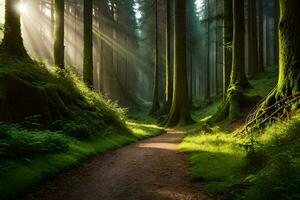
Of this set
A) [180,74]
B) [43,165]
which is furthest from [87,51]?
[43,165]

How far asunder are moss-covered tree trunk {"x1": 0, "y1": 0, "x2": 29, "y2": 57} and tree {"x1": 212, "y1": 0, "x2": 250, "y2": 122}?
9.46 meters

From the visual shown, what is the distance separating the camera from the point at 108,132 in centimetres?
1584

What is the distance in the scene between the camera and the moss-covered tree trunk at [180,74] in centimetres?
2455

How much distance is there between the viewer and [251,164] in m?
8.34

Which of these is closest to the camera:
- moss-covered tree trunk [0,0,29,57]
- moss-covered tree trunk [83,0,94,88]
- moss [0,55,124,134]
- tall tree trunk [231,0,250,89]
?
moss [0,55,124,134]

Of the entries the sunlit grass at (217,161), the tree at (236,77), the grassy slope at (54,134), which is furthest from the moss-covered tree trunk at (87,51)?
the sunlit grass at (217,161)

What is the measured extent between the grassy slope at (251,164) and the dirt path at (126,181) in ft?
1.65

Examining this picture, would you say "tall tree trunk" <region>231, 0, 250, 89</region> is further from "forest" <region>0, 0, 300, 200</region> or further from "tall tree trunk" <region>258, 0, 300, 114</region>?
"tall tree trunk" <region>258, 0, 300, 114</region>

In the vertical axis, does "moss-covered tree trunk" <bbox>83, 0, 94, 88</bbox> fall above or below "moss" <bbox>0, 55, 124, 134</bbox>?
above

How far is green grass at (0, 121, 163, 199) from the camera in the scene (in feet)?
24.0

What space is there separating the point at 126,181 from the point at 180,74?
16.7 m

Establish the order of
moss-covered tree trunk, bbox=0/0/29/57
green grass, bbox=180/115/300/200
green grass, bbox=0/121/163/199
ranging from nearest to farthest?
green grass, bbox=180/115/300/200
green grass, bbox=0/121/163/199
moss-covered tree trunk, bbox=0/0/29/57

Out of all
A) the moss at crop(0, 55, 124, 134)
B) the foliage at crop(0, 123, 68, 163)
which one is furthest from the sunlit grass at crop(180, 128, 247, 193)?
the moss at crop(0, 55, 124, 134)

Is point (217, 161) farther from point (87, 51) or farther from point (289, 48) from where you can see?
point (87, 51)
